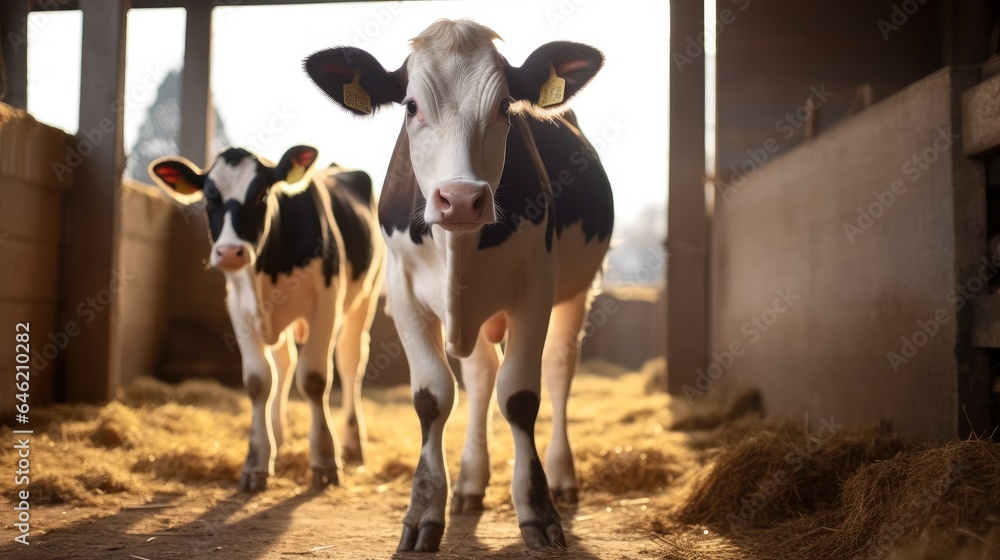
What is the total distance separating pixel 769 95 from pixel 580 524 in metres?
6.36

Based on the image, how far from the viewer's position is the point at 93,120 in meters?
6.50

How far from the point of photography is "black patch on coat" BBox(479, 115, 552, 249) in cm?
331

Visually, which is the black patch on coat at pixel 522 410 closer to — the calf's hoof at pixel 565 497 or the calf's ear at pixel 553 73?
the calf's hoof at pixel 565 497

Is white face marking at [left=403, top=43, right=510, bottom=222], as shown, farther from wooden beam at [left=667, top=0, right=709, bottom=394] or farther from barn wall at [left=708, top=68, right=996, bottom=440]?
wooden beam at [left=667, top=0, right=709, bottom=394]

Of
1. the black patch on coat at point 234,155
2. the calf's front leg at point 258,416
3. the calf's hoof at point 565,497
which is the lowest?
the calf's hoof at point 565,497

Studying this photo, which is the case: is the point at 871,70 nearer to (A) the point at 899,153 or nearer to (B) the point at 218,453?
(A) the point at 899,153

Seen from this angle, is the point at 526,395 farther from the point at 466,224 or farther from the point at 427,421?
the point at 466,224

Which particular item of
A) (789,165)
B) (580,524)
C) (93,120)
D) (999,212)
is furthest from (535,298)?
(93,120)

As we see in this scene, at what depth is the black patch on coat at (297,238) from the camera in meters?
4.91

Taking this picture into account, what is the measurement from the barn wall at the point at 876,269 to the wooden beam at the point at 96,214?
16.4 feet

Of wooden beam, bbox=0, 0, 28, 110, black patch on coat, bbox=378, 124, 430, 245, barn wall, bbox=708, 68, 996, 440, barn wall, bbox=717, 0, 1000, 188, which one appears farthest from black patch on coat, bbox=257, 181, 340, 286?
barn wall, bbox=717, 0, 1000, 188

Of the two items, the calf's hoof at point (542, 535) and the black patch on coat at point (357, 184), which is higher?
the black patch on coat at point (357, 184)

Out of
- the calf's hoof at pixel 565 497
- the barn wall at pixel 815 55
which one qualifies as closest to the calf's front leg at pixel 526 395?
the calf's hoof at pixel 565 497

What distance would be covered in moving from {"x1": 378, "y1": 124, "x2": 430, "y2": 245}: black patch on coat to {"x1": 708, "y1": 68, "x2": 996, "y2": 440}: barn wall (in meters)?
2.24
